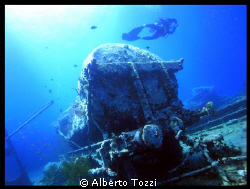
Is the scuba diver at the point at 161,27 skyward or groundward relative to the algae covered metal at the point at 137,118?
skyward

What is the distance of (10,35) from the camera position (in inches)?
1865

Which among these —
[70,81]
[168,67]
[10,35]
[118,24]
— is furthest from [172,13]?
[70,81]

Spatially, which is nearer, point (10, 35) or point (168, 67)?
point (168, 67)

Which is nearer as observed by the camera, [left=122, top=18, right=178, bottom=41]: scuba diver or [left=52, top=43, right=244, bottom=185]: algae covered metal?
[left=52, top=43, right=244, bottom=185]: algae covered metal

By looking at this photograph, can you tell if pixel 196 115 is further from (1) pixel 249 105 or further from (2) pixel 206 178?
(2) pixel 206 178

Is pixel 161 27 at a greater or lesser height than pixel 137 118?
greater

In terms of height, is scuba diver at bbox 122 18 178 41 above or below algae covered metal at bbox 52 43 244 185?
above

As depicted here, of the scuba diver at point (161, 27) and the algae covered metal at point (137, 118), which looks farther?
the scuba diver at point (161, 27)

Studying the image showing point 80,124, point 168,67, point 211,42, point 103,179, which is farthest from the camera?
point 211,42

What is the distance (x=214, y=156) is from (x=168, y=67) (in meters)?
3.12

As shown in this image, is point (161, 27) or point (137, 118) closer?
point (137, 118)
